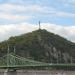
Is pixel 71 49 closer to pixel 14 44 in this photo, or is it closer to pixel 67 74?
pixel 14 44

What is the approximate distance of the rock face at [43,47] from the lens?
15200cm

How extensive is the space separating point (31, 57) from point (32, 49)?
9627mm

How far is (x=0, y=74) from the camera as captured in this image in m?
115

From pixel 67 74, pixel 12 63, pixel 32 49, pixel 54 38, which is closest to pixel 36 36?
pixel 54 38

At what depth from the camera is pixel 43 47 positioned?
164 meters

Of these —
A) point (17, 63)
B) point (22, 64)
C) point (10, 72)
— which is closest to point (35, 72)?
point (22, 64)

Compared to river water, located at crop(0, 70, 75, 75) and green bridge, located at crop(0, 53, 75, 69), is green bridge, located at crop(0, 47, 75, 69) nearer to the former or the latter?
green bridge, located at crop(0, 53, 75, 69)

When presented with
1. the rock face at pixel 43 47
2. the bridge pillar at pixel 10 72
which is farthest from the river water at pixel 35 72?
the rock face at pixel 43 47

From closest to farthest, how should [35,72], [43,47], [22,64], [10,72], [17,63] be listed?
[35,72] < [10,72] < [22,64] < [17,63] < [43,47]

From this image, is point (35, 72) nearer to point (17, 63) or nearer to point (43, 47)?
point (17, 63)

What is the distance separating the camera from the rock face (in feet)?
499

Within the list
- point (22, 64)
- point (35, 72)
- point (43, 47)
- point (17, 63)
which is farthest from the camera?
point (43, 47)

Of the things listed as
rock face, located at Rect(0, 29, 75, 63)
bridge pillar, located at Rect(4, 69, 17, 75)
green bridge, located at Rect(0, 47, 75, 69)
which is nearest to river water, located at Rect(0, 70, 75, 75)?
bridge pillar, located at Rect(4, 69, 17, 75)

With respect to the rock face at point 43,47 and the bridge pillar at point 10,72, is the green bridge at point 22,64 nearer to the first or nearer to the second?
the bridge pillar at point 10,72
